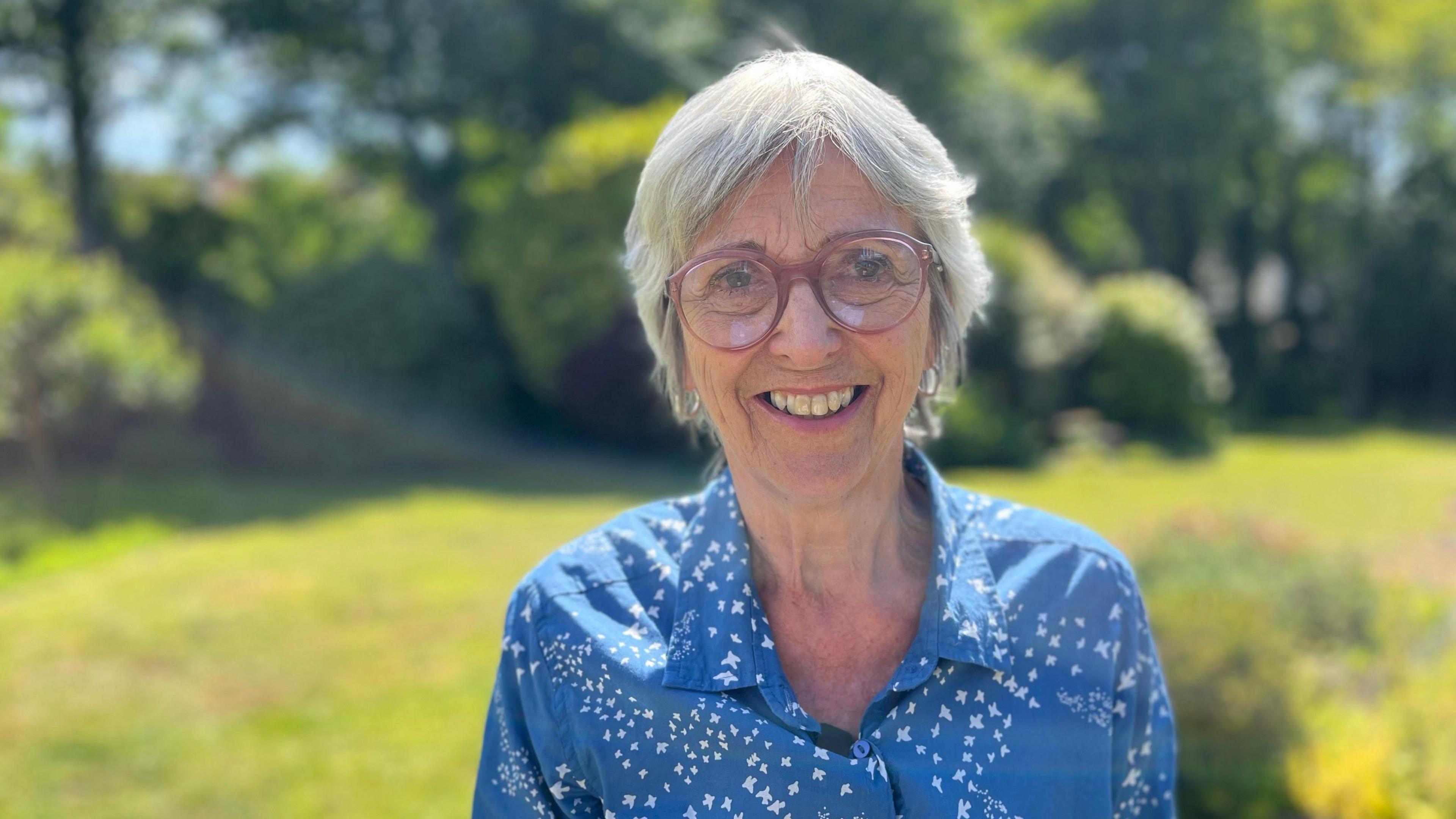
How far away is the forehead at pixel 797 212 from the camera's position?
166cm

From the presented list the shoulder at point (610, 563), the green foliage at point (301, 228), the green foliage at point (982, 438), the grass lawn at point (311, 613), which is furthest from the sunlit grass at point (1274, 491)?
the green foliage at point (301, 228)

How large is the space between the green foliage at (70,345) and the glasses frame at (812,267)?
8.94 meters

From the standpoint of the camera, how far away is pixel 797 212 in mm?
1663

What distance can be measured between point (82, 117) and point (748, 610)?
49.8 ft

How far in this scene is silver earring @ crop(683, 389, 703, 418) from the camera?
1.99 meters

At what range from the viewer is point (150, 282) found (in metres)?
14.4

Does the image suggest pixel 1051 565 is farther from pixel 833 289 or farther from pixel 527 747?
pixel 527 747

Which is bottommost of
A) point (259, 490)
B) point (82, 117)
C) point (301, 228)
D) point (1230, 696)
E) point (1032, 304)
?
point (259, 490)

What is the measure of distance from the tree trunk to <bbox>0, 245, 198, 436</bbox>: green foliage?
13.8 ft

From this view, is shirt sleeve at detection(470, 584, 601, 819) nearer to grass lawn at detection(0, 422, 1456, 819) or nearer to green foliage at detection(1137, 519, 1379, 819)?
green foliage at detection(1137, 519, 1379, 819)

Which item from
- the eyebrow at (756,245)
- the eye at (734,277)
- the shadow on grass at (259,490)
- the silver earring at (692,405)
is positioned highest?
the eyebrow at (756,245)

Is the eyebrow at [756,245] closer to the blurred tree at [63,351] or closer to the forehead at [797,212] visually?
the forehead at [797,212]

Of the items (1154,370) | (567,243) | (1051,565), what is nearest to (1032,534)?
(1051,565)

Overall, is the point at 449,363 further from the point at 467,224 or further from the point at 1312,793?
the point at 1312,793
